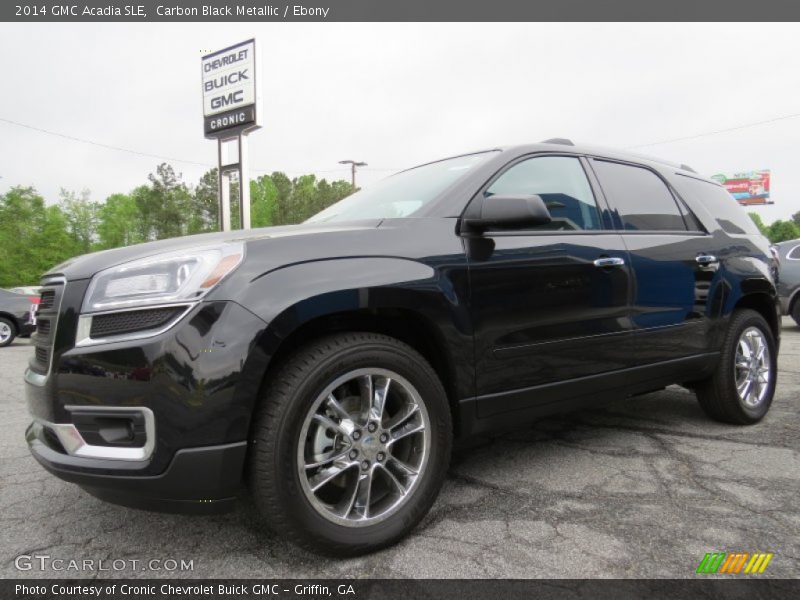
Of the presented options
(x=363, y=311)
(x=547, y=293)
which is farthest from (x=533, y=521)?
(x=363, y=311)

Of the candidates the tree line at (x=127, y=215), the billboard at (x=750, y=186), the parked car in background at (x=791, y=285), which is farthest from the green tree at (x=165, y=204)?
the billboard at (x=750, y=186)

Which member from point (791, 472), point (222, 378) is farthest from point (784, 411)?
point (222, 378)

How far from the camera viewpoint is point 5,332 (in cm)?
1170

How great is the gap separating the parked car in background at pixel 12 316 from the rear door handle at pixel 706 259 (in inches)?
490

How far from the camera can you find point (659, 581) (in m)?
1.84

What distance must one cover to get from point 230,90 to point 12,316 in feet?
25.9

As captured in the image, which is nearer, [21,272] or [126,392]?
[126,392]

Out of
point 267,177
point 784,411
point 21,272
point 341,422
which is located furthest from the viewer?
point 267,177

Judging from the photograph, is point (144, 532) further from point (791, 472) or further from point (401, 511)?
point (791, 472)

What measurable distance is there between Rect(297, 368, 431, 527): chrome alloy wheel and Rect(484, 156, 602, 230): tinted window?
3.58 feet

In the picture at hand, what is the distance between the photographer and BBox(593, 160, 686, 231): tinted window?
3143mm

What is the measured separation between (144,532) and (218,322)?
1080 mm

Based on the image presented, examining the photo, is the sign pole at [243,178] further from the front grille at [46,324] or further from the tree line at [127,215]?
the front grille at [46,324]

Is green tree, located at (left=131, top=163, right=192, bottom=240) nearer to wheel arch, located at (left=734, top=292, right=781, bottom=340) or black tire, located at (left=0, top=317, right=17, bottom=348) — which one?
black tire, located at (left=0, top=317, right=17, bottom=348)
